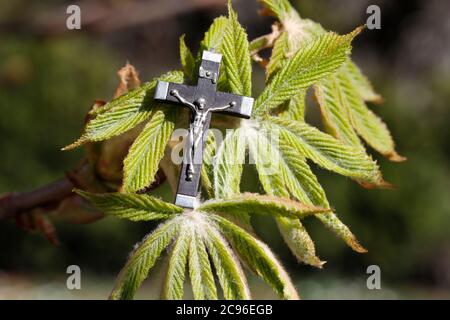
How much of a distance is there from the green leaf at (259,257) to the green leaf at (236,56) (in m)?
0.19

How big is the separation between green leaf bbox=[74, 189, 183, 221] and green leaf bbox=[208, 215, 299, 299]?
0.06m

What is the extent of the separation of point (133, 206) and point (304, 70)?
30 cm

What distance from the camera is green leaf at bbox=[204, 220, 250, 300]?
82 centimetres

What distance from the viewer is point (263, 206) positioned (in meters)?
0.81

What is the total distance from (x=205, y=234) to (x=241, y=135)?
16cm

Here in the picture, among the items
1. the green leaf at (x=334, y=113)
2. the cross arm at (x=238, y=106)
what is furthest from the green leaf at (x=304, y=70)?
the green leaf at (x=334, y=113)

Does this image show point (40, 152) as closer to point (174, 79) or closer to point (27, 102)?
point (27, 102)

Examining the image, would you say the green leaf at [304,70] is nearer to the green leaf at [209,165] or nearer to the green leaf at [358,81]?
the green leaf at [209,165]

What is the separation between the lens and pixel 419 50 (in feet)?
19.6

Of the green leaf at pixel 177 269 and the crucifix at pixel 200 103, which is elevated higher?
the crucifix at pixel 200 103

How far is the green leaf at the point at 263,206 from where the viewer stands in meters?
0.80

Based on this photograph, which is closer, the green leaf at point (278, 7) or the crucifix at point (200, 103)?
the crucifix at point (200, 103)

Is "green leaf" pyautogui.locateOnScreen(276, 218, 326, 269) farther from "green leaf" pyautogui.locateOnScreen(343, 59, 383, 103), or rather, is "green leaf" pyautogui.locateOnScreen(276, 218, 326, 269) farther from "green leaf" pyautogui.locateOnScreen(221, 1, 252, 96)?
"green leaf" pyautogui.locateOnScreen(343, 59, 383, 103)
